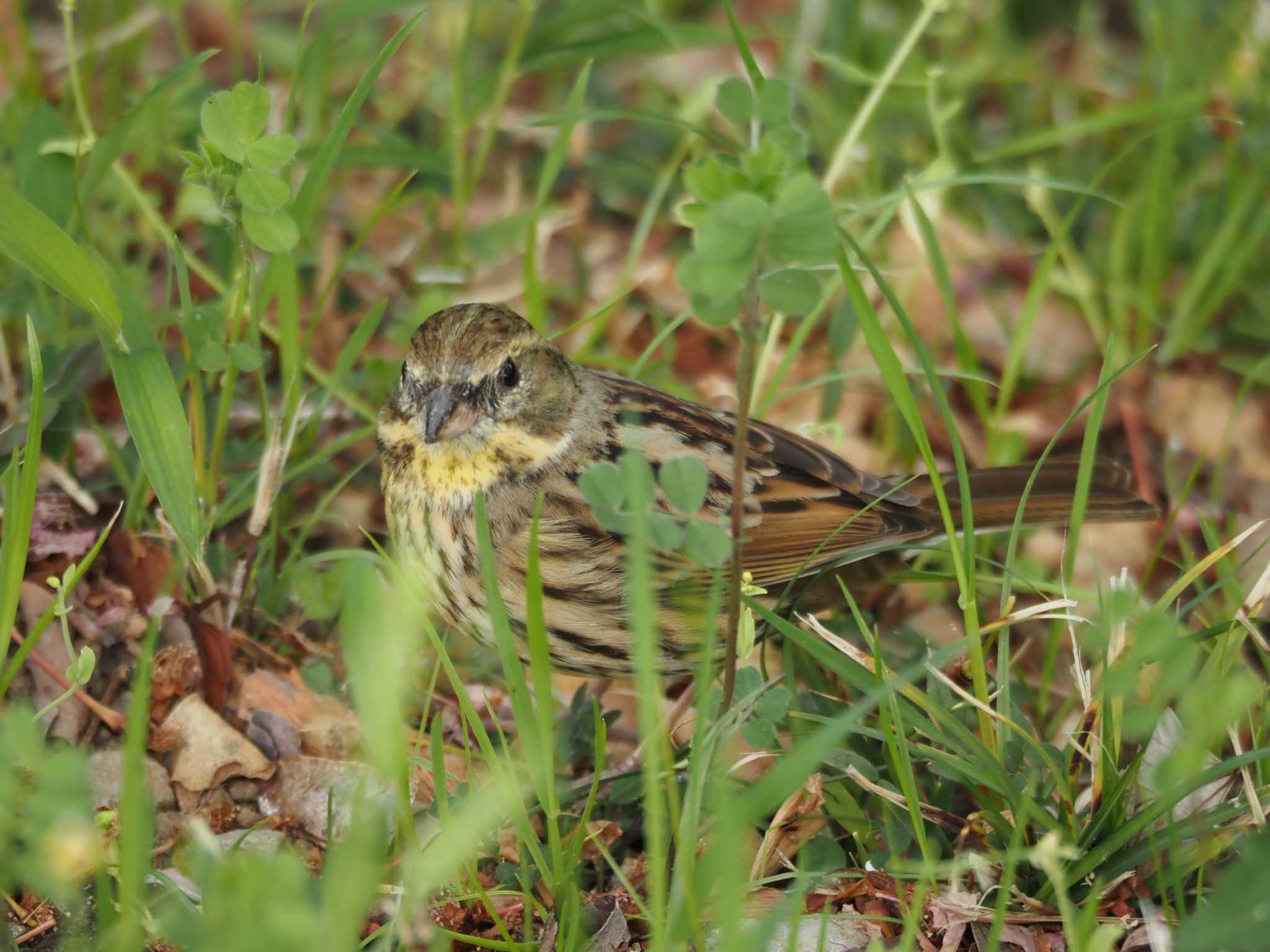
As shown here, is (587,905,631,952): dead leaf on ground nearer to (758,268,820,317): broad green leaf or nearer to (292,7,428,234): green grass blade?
(758,268,820,317): broad green leaf

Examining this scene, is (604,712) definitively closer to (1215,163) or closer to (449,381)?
(449,381)

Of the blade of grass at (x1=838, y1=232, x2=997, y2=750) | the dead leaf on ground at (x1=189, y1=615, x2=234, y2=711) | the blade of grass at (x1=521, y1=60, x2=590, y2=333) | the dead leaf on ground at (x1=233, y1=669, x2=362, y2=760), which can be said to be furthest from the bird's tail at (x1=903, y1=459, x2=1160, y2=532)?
the dead leaf on ground at (x1=189, y1=615, x2=234, y2=711)

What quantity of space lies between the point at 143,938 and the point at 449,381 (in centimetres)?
144

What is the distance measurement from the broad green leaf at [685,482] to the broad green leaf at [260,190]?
44.5 inches

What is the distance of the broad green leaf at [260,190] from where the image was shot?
2.98m

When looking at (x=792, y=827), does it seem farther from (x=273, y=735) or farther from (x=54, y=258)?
(x=54, y=258)

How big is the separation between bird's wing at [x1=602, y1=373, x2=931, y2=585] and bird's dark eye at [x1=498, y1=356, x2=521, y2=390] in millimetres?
308

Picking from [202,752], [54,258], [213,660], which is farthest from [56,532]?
[54,258]

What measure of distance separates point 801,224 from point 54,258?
1648 millimetres

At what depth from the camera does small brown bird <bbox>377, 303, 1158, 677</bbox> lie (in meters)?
3.42

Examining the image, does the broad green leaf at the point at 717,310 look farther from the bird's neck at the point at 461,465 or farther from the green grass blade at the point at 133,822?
the bird's neck at the point at 461,465

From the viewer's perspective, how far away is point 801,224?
2283 millimetres

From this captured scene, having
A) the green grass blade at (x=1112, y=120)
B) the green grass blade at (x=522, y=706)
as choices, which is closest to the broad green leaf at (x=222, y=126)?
the green grass blade at (x=522, y=706)

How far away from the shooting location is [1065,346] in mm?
5082
